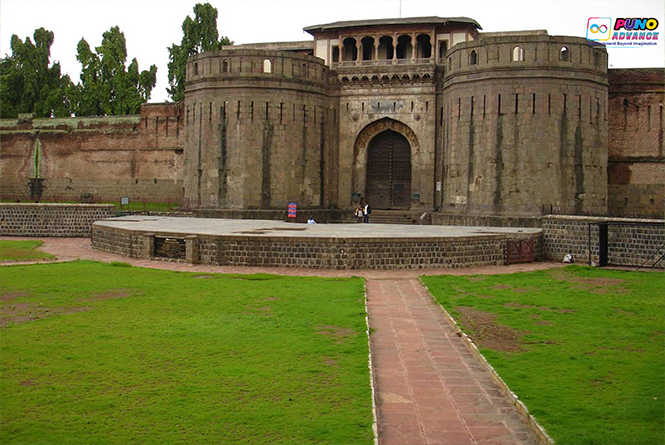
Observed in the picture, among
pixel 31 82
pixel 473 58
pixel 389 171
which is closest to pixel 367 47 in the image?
pixel 389 171

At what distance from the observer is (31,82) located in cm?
3959

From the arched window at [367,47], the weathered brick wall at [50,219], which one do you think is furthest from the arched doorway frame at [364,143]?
the weathered brick wall at [50,219]

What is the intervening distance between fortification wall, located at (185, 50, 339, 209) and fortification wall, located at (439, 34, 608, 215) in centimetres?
701

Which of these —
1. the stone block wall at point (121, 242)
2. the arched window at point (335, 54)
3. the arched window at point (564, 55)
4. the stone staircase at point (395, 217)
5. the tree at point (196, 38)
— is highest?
the tree at point (196, 38)

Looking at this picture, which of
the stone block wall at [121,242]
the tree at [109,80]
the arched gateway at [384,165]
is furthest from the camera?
the tree at [109,80]

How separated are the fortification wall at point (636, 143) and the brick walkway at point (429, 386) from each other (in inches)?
749

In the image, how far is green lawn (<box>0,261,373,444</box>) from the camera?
511 centimetres

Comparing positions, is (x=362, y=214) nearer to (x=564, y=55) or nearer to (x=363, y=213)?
(x=363, y=213)

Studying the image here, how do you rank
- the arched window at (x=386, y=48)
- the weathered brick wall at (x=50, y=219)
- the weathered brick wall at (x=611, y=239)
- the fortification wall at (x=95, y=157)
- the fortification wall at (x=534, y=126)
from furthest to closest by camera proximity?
the fortification wall at (x=95, y=157)
the arched window at (x=386, y=48)
the fortification wall at (x=534, y=126)
the weathered brick wall at (x=50, y=219)
the weathered brick wall at (x=611, y=239)

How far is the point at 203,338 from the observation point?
791 cm

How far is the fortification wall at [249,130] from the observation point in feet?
87.4

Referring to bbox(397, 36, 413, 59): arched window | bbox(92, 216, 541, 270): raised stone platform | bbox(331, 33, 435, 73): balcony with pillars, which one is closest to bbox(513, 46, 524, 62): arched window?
bbox(331, 33, 435, 73): balcony with pillars

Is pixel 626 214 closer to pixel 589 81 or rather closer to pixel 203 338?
pixel 589 81

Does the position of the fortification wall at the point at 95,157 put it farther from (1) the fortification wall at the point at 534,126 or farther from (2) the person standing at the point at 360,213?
(1) the fortification wall at the point at 534,126
